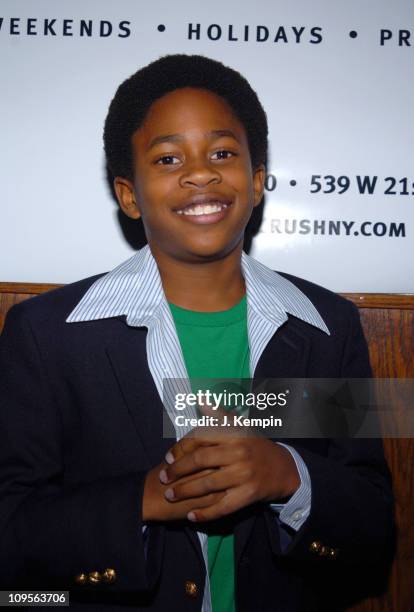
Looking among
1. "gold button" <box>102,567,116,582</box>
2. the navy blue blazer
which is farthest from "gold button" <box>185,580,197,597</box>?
"gold button" <box>102,567,116,582</box>

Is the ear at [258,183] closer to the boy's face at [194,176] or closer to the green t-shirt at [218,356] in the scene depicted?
the boy's face at [194,176]

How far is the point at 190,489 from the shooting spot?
98 cm

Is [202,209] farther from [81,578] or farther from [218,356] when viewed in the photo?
[81,578]

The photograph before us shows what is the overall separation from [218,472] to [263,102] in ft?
3.28

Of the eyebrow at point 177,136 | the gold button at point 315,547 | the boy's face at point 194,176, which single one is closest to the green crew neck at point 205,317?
the boy's face at point 194,176

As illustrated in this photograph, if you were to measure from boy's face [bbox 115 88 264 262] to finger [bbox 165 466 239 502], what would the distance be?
1.43ft

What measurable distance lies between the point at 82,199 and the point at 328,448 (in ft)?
2.83

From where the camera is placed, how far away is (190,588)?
42.3 inches

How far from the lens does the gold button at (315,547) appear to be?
1091 millimetres

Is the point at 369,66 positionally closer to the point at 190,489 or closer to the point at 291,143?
the point at 291,143

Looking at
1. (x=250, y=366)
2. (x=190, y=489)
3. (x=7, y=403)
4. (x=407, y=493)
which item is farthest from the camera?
(x=407, y=493)

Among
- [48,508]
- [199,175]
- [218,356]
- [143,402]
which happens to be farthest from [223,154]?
[48,508]

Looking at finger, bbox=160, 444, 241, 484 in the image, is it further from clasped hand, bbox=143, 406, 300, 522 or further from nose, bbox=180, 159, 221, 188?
nose, bbox=180, 159, 221, 188

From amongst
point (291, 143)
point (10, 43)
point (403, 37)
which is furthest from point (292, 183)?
point (10, 43)
